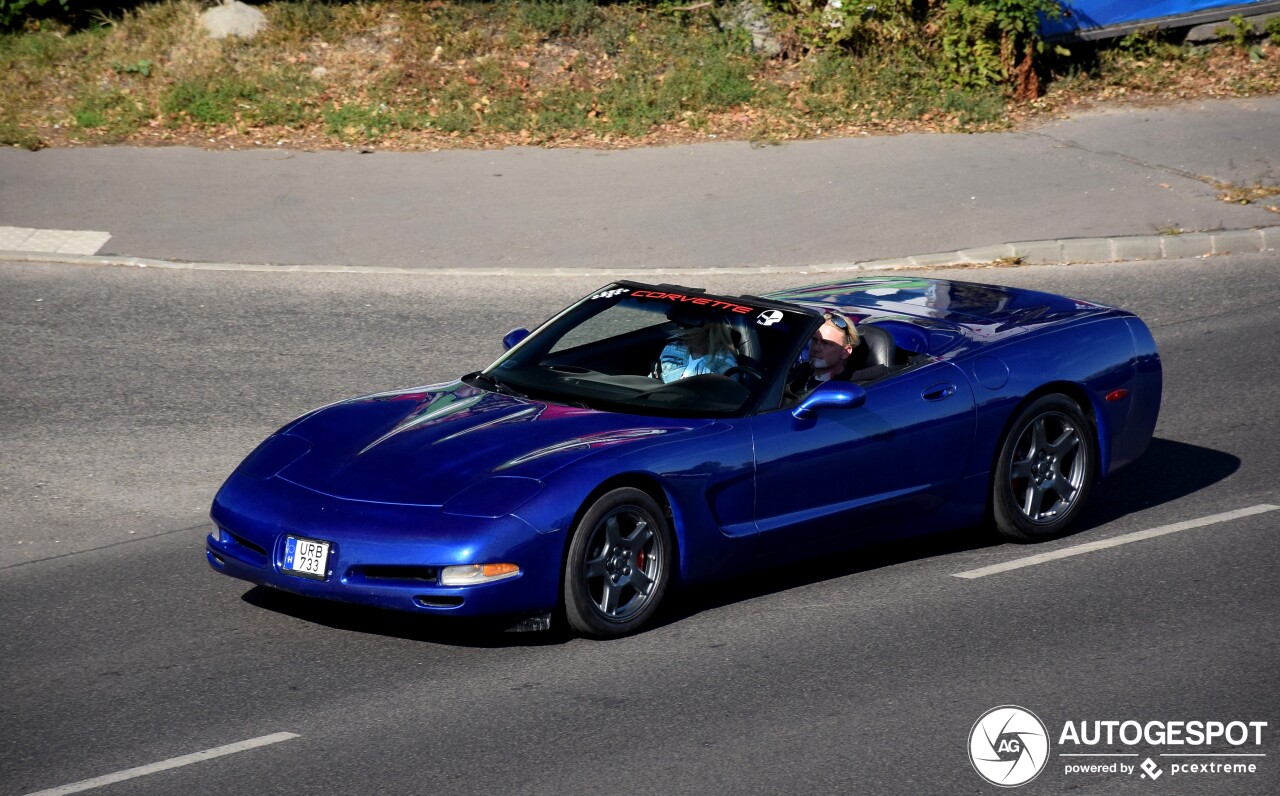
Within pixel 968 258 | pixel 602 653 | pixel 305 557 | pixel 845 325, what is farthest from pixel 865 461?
pixel 968 258

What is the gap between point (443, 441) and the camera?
6.52 metres

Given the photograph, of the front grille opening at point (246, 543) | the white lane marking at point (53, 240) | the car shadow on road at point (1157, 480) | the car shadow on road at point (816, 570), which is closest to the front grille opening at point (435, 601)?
the car shadow on road at point (816, 570)

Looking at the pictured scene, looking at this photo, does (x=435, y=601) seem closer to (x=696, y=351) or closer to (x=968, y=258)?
(x=696, y=351)

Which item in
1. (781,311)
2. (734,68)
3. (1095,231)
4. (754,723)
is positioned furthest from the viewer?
(734,68)

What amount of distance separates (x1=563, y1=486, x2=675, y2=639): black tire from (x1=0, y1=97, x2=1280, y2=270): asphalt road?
7.05m

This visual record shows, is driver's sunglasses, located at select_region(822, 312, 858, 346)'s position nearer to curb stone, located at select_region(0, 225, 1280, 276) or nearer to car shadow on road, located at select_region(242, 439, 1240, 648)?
car shadow on road, located at select_region(242, 439, 1240, 648)

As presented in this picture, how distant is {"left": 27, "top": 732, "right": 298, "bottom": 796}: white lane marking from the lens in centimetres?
488

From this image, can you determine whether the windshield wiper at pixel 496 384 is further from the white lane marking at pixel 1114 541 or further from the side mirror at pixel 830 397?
the white lane marking at pixel 1114 541

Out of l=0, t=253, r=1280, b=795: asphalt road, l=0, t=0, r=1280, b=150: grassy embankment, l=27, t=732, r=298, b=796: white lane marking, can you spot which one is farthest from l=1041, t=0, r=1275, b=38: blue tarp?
l=27, t=732, r=298, b=796: white lane marking

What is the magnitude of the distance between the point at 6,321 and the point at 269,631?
6.09 metres

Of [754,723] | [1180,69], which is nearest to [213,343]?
[754,723]

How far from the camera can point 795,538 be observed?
678 centimetres

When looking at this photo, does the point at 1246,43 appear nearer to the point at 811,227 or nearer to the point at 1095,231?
the point at 1095,231

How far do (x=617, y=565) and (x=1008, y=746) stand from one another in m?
1.71
